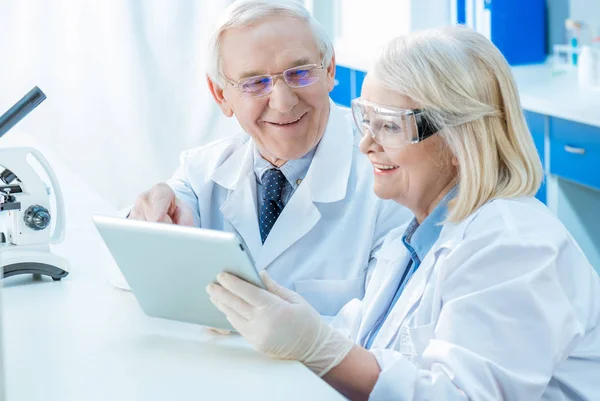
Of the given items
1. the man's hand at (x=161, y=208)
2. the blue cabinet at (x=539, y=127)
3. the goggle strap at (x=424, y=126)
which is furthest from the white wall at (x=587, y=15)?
the goggle strap at (x=424, y=126)

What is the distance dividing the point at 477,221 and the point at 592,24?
264cm

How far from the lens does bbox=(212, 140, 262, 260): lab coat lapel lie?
83.4 inches

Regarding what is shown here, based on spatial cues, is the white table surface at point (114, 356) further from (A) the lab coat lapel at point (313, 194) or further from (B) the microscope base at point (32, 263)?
(A) the lab coat lapel at point (313, 194)

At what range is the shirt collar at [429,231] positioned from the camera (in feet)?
5.20

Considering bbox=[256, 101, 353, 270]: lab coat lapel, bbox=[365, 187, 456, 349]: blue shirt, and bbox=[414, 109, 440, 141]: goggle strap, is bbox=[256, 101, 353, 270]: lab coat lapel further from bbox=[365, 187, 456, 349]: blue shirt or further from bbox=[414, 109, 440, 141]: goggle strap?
bbox=[414, 109, 440, 141]: goggle strap

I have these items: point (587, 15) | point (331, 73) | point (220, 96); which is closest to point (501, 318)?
point (331, 73)

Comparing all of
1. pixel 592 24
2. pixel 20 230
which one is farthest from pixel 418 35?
pixel 592 24

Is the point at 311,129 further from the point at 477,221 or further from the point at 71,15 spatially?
the point at 71,15

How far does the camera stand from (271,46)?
2.06 meters

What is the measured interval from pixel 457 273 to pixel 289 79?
2.78 feet

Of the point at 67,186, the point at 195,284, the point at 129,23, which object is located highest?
the point at 129,23

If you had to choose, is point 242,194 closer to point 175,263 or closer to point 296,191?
point 296,191

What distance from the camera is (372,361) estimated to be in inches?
56.3

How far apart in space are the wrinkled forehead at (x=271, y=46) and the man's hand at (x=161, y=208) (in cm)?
34
